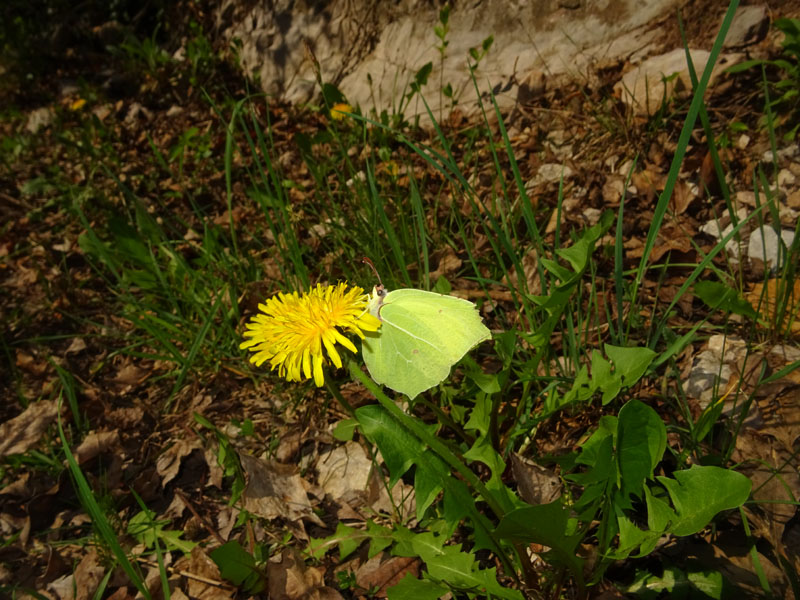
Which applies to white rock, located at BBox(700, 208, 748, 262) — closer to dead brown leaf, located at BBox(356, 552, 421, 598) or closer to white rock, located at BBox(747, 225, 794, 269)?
white rock, located at BBox(747, 225, 794, 269)

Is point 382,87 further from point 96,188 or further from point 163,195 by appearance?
point 96,188

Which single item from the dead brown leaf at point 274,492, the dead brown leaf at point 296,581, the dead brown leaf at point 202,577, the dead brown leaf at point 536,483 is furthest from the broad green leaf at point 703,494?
the dead brown leaf at point 202,577

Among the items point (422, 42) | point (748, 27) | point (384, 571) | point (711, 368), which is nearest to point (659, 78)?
point (748, 27)

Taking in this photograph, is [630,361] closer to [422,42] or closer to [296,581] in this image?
[296,581]

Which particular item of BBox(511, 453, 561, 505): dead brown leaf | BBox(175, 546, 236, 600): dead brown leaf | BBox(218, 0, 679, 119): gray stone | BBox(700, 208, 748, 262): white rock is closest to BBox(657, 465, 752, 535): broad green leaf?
BBox(511, 453, 561, 505): dead brown leaf

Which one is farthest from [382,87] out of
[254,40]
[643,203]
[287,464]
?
[287,464]
